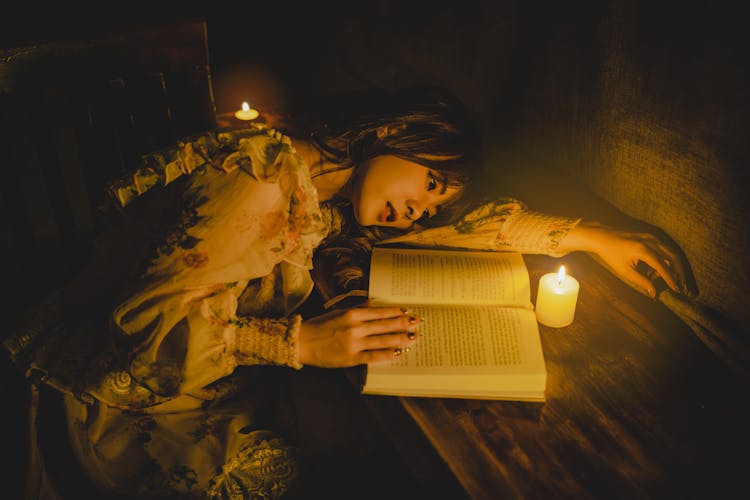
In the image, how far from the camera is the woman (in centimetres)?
115

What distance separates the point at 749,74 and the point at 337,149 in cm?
94

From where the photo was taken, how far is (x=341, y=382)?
58.2 inches

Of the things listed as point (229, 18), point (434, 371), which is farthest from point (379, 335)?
point (229, 18)

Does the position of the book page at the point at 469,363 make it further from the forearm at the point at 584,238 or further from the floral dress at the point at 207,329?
the forearm at the point at 584,238

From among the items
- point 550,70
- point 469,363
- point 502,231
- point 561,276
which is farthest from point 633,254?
point 550,70

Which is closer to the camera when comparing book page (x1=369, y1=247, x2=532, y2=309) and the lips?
book page (x1=369, y1=247, x2=532, y2=309)

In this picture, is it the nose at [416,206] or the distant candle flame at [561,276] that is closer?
the distant candle flame at [561,276]

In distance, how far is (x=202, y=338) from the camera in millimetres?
1152

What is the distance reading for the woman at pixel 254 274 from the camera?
3.79 ft

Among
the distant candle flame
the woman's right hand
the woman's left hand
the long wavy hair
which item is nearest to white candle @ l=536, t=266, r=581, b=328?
the distant candle flame

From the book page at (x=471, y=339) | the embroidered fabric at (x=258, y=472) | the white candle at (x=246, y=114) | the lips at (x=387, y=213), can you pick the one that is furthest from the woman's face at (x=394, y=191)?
the white candle at (x=246, y=114)

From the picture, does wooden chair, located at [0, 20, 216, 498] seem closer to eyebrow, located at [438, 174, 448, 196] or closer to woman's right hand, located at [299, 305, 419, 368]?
woman's right hand, located at [299, 305, 419, 368]

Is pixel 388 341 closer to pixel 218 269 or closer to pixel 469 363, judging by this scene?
pixel 469 363

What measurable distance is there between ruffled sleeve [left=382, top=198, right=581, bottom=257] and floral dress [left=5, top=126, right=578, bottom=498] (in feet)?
1.27
